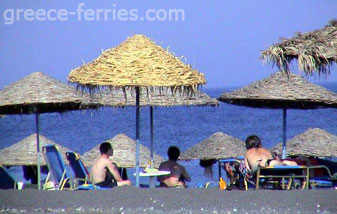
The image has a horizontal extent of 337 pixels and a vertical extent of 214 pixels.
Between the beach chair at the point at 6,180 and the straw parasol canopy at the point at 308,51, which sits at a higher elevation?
the straw parasol canopy at the point at 308,51

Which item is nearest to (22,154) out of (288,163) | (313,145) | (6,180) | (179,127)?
(6,180)

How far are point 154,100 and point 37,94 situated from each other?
1710mm

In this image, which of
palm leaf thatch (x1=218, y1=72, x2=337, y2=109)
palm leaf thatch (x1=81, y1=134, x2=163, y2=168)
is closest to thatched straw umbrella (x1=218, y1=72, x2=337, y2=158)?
palm leaf thatch (x1=218, y1=72, x2=337, y2=109)

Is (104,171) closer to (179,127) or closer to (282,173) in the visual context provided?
(282,173)

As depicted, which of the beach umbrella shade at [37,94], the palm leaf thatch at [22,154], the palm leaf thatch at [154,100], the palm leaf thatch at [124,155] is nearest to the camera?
the beach umbrella shade at [37,94]

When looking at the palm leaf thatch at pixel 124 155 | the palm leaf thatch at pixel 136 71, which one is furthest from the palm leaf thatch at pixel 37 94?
the palm leaf thatch at pixel 124 155

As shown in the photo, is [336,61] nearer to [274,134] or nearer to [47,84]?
[47,84]

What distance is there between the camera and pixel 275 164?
1011cm

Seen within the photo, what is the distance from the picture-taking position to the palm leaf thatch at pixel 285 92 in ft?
38.1

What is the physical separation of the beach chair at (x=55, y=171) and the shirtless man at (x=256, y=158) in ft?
6.86

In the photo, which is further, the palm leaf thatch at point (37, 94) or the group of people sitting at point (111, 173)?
the palm leaf thatch at point (37, 94)

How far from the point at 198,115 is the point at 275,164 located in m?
53.0

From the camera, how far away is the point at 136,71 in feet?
33.3

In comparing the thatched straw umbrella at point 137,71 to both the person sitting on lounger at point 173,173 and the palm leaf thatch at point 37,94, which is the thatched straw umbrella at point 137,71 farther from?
the palm leaf thatch at point 37,94
